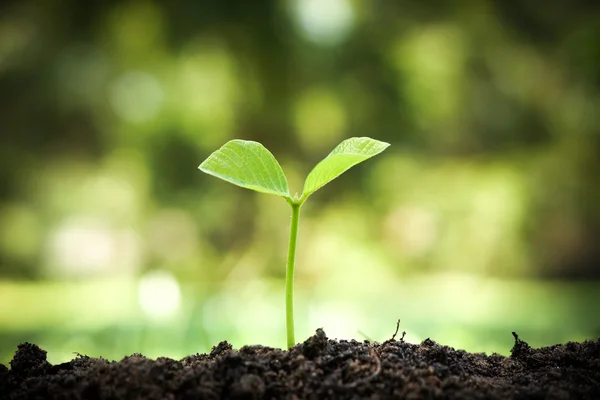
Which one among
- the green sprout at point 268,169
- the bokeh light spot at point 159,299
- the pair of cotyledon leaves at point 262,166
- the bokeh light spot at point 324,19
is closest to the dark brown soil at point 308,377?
the green sprout at point 268,169

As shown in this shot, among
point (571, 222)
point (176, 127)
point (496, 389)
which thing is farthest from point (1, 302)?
point (571, 222)

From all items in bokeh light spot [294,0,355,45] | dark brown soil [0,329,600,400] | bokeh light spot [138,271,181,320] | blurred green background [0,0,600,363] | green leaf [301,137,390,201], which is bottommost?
dark brown soil [0,329,600,400]

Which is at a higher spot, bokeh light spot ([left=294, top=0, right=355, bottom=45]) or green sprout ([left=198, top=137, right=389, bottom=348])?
bokeh light spot ([left=294, top=0, right=355, bottom=45])

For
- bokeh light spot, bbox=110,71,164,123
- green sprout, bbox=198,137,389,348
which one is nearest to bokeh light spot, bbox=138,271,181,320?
bokeh light spot, bbox=110,71,164,123

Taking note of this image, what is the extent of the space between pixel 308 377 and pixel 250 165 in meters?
0.27

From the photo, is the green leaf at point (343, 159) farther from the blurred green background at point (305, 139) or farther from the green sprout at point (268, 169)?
the blurred green background at point (305, 139)

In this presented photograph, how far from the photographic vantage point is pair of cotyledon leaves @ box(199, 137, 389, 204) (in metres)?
0.70

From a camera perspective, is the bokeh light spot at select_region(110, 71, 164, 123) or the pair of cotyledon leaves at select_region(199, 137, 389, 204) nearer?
the pair of cotyledon leaves at select_region(199, 137, 389, 204)

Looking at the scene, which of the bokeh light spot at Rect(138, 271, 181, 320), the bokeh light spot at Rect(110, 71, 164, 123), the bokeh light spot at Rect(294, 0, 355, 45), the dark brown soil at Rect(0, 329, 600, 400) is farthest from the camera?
the bokeh light spot at Rect(110, 71, 164, 123)

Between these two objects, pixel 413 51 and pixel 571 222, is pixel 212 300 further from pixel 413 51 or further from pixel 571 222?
pixel 571 222

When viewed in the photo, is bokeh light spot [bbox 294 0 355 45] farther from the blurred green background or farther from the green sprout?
the green sprout

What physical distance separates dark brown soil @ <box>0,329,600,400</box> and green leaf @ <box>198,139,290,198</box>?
0.20 metres

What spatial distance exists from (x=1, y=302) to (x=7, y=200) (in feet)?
3.88

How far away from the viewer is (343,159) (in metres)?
0.68
